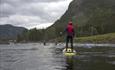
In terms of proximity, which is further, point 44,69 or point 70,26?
point 70,26

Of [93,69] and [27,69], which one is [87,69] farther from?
[27,69]

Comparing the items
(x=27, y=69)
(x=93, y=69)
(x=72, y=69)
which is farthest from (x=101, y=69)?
(x=27, y=69)

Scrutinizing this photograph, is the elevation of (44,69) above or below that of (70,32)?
below

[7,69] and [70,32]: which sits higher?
[70,32]

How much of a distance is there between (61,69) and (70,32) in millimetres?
15411

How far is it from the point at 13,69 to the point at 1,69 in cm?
84

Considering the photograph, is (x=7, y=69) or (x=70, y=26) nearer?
(x=7, y=69)

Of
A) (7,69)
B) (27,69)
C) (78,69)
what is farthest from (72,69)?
(7,69)

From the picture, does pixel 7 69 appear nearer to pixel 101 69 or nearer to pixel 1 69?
pixel 1 69

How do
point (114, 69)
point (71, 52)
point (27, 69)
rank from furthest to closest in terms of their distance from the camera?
point (71, 52) < point (27, 69) < point (114, 69)

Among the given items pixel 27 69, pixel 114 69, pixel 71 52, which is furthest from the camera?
pixel 71 52

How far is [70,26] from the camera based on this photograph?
34.9 metres

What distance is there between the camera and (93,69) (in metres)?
19.3

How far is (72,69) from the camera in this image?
→ 1973 centimetres
